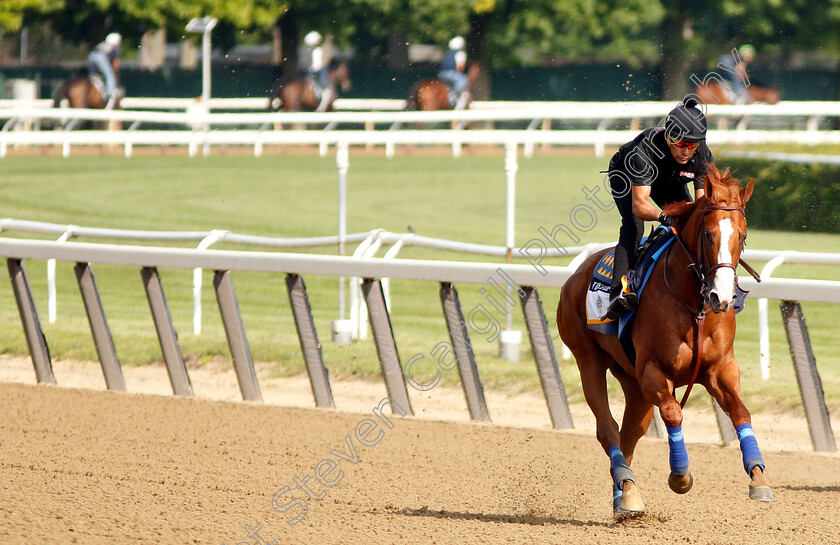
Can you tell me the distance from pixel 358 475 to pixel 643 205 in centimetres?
186

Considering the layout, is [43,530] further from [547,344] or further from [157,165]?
[157,165]

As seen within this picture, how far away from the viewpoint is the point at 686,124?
16.8 ft

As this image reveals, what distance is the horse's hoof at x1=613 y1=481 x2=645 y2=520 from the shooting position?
5.11 metres

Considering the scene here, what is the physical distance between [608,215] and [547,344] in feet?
33.3

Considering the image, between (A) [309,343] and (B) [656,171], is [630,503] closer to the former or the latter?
(B) [656,171]

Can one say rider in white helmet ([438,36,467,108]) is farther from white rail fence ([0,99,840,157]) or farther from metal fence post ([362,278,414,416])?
metal fence post ([362,278,414,416])

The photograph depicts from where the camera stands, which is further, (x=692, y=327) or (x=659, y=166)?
(x=659, y=166)

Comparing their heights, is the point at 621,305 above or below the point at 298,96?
above

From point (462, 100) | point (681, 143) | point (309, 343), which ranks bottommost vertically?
point (462, 100)

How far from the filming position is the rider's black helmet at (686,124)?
5125 mm

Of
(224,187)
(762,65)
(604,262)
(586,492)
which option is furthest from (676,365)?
(762,65)

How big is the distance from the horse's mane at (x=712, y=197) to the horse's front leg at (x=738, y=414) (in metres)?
0.59

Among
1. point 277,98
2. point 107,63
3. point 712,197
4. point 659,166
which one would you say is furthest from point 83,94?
point 712,197

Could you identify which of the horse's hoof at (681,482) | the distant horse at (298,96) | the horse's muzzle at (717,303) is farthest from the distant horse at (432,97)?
the horse's muzzle at (717,303)
